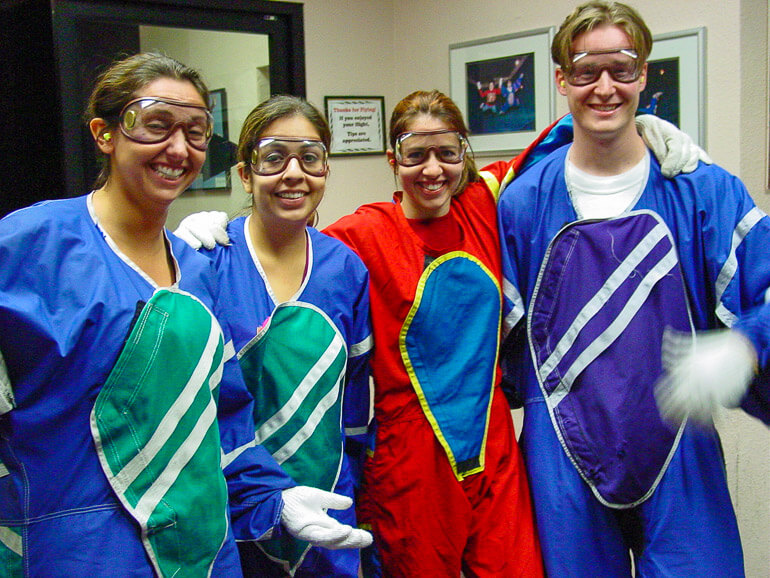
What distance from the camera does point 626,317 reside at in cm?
174

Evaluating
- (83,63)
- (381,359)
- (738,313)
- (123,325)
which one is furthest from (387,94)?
(123,325)

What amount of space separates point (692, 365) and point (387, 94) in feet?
7.72

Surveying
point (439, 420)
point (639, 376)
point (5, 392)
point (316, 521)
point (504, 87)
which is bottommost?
point (316, 521)

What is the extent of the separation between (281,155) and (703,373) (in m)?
0.98

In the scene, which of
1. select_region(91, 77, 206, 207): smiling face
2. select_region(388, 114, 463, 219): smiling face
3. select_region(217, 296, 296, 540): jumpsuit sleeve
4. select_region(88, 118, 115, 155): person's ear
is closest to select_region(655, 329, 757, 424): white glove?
select_region(388, 114, 463, 219): smiling face

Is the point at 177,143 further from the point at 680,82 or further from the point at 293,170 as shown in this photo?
the point at 680,82

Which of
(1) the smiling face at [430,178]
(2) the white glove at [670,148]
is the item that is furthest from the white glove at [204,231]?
(2) the white glove at [670,148]

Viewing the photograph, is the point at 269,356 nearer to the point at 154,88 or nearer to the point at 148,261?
the point at 148,261

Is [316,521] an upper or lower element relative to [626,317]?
lower

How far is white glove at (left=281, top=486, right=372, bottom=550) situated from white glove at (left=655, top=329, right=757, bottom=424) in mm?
696

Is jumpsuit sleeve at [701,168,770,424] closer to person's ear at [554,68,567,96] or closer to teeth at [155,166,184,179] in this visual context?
person's ear at [554,68,567,96]

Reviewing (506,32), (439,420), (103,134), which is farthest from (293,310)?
(506,32)

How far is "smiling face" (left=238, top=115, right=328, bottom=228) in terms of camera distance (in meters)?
1.72

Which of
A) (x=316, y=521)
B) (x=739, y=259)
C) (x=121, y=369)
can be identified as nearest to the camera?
(x=121, y=369)
